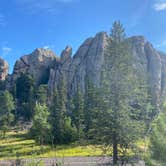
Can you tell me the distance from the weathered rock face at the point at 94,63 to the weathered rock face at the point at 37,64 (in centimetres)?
807

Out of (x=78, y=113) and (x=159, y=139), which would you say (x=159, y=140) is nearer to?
(x=159, y=139)

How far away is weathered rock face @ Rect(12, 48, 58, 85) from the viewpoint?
15150cm

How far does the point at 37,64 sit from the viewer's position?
15438cm

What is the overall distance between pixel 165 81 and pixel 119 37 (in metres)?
94.7

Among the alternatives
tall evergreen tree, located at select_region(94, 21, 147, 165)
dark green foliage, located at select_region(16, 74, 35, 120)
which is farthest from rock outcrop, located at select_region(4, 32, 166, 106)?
tall evergreen tree, located at select_region(94, 21, 147, 165)

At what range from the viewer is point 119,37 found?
3841 centimetres

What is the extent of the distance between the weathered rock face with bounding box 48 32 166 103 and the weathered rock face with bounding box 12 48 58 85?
8072 millimetres

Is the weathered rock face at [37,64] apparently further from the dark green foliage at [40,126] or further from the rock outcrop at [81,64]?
the dark green foliage at [40,126]

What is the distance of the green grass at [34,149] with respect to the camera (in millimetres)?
60969

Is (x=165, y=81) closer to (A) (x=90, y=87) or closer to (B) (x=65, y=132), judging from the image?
(A) (x=90, y=87)

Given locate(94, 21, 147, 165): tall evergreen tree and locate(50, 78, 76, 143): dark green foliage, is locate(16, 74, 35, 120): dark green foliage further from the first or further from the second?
locate(94, 21, 147, 165): tall evergreen tree

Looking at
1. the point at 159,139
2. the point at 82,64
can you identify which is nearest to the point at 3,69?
the point at 82,64

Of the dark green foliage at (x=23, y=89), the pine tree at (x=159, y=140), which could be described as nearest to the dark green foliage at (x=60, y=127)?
the dark green foliage at (x=23, y=89)

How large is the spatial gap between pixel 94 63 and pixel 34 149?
72989 mm
